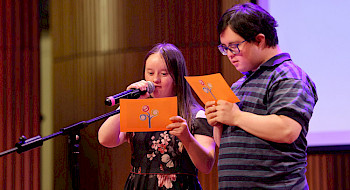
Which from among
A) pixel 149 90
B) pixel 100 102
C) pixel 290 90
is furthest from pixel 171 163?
pixel 100 102

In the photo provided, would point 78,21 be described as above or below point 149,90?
above

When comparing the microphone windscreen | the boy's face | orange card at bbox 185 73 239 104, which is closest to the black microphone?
the microphone windscreen

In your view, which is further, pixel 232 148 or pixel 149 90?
pixel 149 90

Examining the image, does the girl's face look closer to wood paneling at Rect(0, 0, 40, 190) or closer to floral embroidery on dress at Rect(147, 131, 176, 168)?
floral embroidery on dress at Rect(147, 131, 176, 168)

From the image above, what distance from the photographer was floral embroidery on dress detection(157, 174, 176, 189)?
1.84 m

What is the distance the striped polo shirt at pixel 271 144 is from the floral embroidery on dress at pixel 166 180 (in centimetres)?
40

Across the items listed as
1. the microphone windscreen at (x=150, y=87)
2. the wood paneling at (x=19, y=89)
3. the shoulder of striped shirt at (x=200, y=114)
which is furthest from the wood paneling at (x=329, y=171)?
the wood paneling at (x=19, y=89)

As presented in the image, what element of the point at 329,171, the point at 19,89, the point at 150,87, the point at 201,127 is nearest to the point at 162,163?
the point at 201,127

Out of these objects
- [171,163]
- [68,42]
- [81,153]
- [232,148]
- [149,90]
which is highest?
[68,42]

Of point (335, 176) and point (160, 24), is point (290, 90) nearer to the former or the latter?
point (335, 176)

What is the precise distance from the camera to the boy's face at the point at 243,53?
153 centimetres

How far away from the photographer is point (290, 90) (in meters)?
1.39

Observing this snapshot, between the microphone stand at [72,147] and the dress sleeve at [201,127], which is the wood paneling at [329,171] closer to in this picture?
the dress sleeve at [201,127]

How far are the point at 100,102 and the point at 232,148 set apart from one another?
2.13 metres
